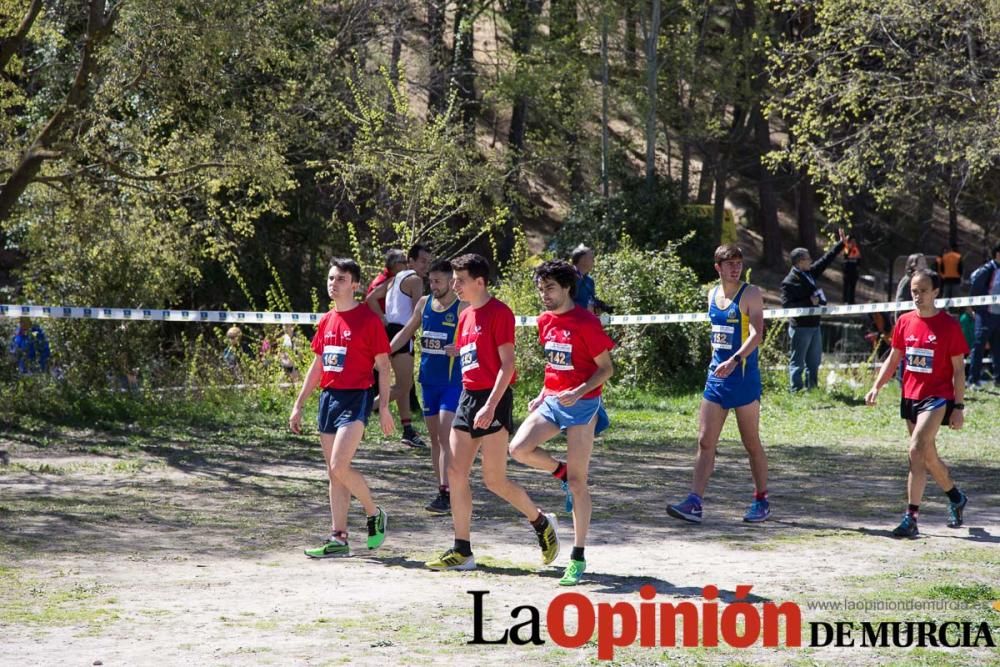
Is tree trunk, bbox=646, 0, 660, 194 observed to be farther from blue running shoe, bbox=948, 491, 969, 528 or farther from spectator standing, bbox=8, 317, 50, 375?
blue running shoe, bbox=948, 491, 969, 528

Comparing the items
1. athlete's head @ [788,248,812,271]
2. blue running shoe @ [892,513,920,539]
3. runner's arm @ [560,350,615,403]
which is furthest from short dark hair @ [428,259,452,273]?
athlete's head @ [788,248,812,271]

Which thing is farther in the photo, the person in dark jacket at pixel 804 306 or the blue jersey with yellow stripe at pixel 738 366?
the person in dark jacket at pixel 804 306

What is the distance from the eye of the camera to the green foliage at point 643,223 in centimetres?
3028

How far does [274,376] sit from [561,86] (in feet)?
62.6

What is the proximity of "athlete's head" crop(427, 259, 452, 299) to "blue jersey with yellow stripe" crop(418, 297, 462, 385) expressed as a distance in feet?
0.46

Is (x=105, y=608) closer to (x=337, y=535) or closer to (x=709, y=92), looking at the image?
(x=337, y=535)

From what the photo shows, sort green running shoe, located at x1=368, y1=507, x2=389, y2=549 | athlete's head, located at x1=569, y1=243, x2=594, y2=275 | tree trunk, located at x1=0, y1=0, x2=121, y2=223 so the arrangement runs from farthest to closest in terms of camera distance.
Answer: tree trunk, located at x1=0, y1=0, x2=121, y2=223
athlete's head, located at x1=569, y1=243, x2=594, y2=275
green running shoe, located at x1=368, y1=507, x2=389, y2=549

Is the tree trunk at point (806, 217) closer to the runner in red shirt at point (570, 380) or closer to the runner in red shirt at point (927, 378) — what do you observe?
the runner in red shirt at point (927, 378)

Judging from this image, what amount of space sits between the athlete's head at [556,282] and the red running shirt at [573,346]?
8 cm

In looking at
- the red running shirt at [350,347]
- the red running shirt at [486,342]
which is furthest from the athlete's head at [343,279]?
the red running shirt at [486,342]

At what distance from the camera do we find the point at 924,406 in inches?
366

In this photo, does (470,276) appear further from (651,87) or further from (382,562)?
(651,87)

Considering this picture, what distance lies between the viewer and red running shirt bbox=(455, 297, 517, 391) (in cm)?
801

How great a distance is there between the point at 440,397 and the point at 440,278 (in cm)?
90
